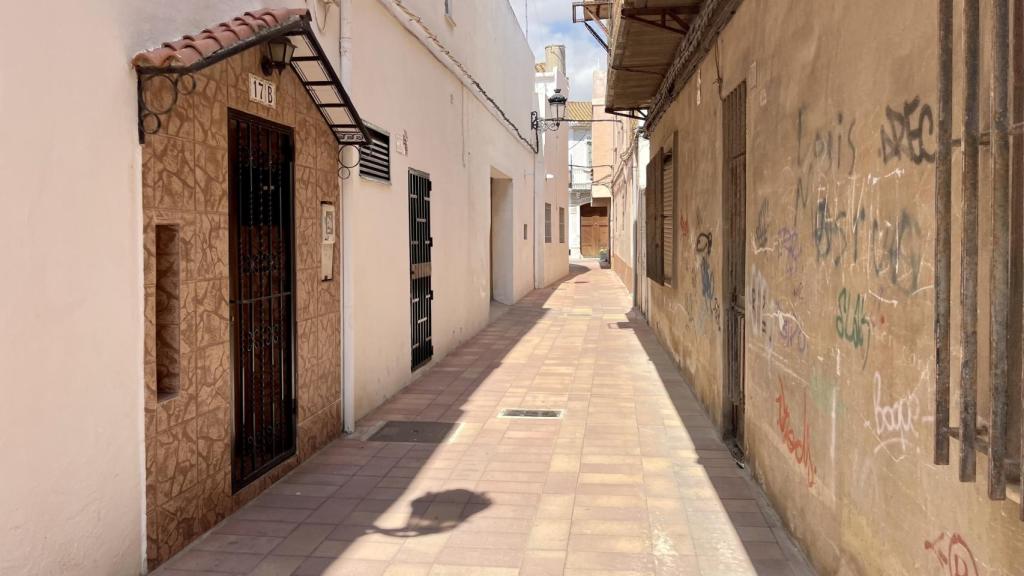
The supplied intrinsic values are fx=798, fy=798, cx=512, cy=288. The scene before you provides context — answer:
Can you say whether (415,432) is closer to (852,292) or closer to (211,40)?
(211,40)

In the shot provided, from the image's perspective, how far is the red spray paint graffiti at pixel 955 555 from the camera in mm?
2322

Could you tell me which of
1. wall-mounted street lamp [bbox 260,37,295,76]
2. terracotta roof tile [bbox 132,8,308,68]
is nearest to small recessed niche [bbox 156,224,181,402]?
terracotta roof tile [bbox 132,8,308,68]

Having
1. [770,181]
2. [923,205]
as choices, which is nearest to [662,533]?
[770,181]

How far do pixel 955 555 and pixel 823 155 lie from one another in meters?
1.93

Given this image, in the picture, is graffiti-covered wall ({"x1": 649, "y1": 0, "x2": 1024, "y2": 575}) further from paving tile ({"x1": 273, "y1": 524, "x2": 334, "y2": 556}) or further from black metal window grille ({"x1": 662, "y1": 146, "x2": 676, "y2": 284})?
black metal window grille ({"x1": 662, "y1": 146, "x2": 676, "y2": 284})

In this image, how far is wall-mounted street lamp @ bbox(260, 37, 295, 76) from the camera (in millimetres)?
5078

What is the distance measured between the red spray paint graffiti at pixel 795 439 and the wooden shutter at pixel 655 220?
595 centimetres

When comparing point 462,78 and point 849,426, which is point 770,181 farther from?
point 462,78

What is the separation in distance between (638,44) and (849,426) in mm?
5883

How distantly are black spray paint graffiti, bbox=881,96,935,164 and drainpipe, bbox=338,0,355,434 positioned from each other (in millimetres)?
4544

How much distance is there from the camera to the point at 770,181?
15.6ft

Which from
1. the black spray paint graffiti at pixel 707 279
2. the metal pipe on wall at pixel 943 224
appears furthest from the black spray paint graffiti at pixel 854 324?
the black spray paint graffiti at pixel 707 279

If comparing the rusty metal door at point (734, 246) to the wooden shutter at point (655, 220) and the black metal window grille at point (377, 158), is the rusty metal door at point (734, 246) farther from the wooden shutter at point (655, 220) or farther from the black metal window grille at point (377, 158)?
the wooden shutter at point (655, 220)

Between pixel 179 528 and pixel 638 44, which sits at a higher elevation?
pixel 638 44
